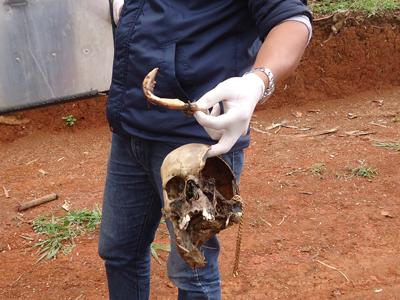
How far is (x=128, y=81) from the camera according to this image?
1944 millimetres

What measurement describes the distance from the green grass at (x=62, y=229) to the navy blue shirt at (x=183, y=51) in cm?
196

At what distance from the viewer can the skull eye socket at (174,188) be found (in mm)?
1757

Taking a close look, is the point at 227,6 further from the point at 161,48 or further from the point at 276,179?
the point at 276,179

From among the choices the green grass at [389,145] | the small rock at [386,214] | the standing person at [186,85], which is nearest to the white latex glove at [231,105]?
the standing person at [186,85]

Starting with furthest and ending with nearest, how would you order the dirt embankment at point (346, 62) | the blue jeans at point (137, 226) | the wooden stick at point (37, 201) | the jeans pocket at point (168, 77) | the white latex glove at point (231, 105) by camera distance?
1. the dirt embankment at point (346, 62)
2. the wooden stick at point (37, 201)
3. the blue jeans at point (137, 226)
4. the jeans pocket at point (168, 77)
5. the white latex glove at point (231, 105)

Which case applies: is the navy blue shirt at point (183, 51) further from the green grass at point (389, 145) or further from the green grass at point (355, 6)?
the green grass at point (355, 6)

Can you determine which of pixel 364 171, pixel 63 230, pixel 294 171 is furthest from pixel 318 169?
pixel 63 230

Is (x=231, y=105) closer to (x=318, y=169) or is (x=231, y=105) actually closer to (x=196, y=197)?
(x=196, y=197)

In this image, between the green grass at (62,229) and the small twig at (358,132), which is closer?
the green grass at (62,229)

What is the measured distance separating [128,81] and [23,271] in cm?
193

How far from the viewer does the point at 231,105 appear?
1571 mm

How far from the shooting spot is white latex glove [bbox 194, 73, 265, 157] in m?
1.56

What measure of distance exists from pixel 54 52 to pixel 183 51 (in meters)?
3.11

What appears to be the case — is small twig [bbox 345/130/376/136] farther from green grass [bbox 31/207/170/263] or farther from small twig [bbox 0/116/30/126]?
small twig [bbox 0/116/30/126]
